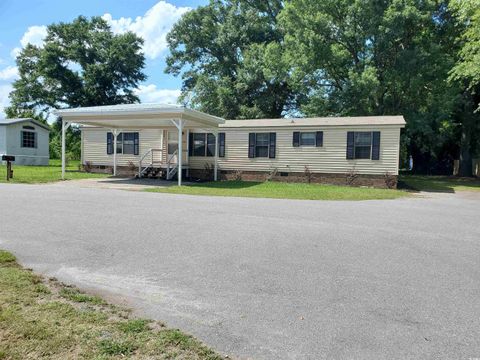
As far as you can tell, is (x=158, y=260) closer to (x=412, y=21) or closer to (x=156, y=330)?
(x=156, y=330)

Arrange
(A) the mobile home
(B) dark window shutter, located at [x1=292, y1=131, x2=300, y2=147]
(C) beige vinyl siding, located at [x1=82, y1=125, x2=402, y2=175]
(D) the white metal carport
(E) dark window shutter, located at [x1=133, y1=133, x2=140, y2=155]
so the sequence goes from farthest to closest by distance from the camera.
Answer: (E) dark window shutter, located at [x1=133, y1=133, x2=140, y2=155], (B) dark window shutter, located at [x1=292, y1=131, x2=300, y2=147], (C) beige vinyl siding, located at [x1=82, y1=125, x2=402, y2=175], (A) the mobile home, (D) the white metal carport

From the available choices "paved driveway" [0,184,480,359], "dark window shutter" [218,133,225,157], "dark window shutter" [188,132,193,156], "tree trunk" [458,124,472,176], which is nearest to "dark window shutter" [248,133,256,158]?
"dark window shutter" [218,133,225,157]

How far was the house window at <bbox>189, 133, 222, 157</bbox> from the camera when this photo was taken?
21.2 m

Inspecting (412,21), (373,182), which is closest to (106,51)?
(412,21)

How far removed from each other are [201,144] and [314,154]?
621 cm

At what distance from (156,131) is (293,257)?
17.5 m

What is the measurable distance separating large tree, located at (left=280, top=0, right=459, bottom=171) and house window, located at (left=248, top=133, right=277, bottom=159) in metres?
6.73

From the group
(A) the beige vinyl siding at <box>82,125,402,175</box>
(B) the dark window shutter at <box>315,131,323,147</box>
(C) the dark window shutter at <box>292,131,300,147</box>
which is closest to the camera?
(A) the beige vinyl siding at <box>82,125,402,175</box>

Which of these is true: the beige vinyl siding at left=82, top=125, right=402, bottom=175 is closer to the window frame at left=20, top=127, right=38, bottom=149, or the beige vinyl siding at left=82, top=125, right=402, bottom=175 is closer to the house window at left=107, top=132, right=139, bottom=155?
the house window at left=107, top=132, right=139, bottom=155

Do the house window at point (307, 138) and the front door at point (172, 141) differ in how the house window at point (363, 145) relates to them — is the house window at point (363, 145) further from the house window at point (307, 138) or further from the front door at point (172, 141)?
the front door at point (172, 141)

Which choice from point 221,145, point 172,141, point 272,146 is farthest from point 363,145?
point 172,141

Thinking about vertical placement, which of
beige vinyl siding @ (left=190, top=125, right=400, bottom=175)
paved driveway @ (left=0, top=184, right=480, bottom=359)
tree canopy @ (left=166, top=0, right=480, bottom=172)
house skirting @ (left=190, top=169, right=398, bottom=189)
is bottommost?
paved driveway @ (left=0, top=184, right=480, bottom=359)

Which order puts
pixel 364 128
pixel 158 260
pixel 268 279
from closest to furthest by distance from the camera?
pixel 268 279 → pixel 158 260 → pixel 364 128

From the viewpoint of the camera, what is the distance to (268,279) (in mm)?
4551
